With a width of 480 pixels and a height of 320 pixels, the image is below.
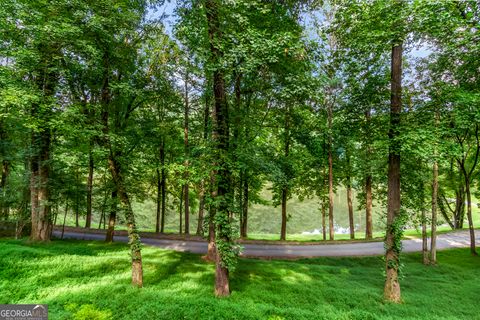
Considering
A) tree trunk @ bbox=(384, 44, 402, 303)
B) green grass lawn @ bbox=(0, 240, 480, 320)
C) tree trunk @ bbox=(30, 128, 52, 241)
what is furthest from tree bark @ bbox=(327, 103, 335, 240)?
tree trunk @ bbox=(30, 128, 52, 241)

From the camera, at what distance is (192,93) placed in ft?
70.6

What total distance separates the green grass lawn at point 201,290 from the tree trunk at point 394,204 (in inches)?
24.8

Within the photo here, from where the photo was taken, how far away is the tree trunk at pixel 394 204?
940 cm

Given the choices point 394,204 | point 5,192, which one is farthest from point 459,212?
point 5,192

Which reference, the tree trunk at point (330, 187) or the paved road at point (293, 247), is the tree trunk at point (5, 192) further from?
the tree trunk at point (330, 187)

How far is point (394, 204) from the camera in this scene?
9.72m

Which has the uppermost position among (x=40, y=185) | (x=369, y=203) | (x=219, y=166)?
(x=219, y=166)

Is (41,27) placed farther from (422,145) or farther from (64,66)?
(422,145)

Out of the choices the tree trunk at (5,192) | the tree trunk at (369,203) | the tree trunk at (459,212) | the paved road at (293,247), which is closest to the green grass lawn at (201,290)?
the paved road at (293,247)

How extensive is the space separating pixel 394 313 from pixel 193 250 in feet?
36.2

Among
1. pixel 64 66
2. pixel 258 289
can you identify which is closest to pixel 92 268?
pixel 258 289

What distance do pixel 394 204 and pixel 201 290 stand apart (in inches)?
309

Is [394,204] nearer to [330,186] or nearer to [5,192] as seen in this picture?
[330,186]

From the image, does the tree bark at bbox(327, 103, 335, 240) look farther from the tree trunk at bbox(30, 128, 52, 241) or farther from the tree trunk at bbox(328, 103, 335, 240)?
the tree trunk at bbox(30, 128, 52, 241)
